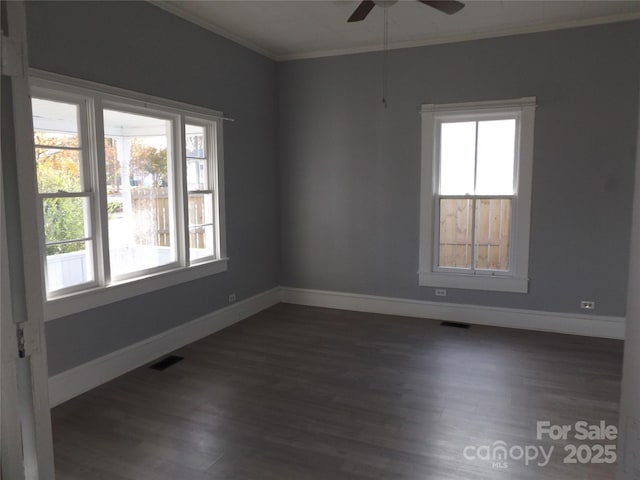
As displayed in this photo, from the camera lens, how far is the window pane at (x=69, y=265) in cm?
325

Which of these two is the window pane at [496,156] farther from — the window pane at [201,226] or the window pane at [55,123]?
the window pane at [55,123]

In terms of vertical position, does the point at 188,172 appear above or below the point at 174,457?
above

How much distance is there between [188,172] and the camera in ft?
15.0

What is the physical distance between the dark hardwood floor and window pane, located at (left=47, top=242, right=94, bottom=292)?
85 centimetres

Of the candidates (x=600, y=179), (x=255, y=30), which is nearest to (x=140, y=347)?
(x=255, y=30)

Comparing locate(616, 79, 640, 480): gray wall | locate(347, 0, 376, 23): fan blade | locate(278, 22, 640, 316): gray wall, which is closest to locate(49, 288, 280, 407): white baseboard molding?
locate(278, 22, 640, 316): gray wall

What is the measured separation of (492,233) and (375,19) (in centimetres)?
252

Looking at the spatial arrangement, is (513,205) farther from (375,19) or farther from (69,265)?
(69,265)

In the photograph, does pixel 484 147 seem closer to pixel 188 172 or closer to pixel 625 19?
pixel 625 19

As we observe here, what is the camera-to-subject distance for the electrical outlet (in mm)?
4688

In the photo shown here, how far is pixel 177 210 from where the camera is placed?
440 centimetres

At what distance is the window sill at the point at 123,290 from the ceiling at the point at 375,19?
92.3 inches

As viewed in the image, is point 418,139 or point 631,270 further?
point 418,139

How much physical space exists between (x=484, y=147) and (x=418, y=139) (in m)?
0.71
